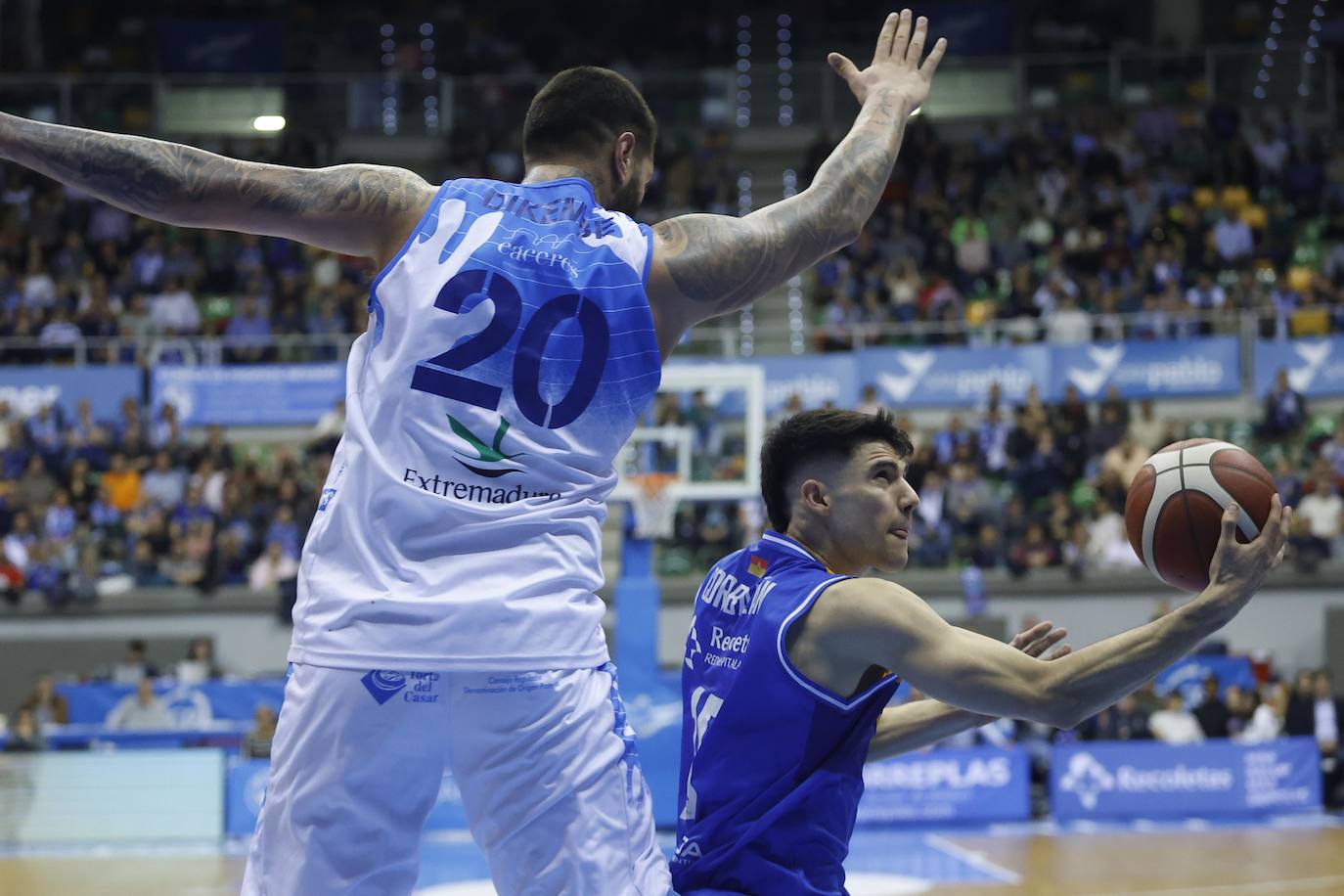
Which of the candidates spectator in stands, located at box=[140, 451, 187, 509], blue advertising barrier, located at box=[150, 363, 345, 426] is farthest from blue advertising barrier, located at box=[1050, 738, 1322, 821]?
spectator in stands, located at box=[140, 451, 187, 509]

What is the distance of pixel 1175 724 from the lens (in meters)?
15.3

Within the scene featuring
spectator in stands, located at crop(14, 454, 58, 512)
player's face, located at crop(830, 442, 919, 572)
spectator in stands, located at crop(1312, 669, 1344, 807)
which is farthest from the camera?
spectator in stands, located at crop(14, 454, 58, 512)

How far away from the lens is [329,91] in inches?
954

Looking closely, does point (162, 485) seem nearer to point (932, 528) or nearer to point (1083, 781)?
point (932, 528)

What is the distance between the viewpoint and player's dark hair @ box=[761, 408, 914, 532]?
3.71 metres

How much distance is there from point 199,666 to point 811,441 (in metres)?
13.9

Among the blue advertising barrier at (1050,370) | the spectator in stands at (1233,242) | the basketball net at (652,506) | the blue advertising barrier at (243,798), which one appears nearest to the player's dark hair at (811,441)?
the basketball net at (652,506)

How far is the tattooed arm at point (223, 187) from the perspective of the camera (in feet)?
9.66

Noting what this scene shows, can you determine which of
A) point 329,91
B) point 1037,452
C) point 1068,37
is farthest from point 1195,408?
point 329,91

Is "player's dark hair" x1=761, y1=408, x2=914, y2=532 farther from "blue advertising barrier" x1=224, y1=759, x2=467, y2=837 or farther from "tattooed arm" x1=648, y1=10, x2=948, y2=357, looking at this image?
"blue advertising barrier" x1=224, y1=759, x2=467, y2=837

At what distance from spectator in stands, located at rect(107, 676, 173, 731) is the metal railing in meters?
11.2

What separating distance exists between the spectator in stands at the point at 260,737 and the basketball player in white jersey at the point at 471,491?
1149 centimetres

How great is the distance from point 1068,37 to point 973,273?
7.48m

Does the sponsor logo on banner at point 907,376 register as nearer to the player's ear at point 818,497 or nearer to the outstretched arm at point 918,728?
the outstretched arm at point 918,728
